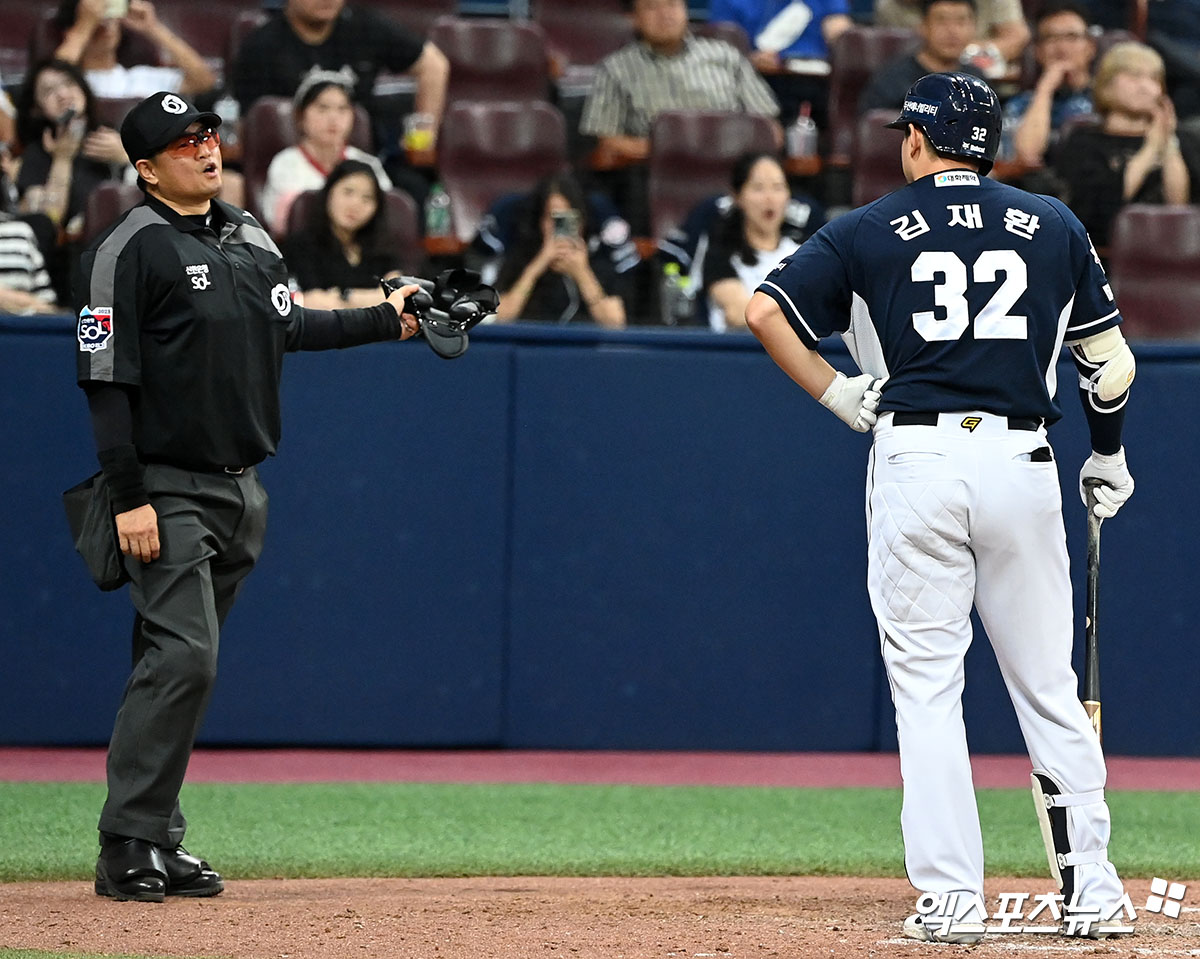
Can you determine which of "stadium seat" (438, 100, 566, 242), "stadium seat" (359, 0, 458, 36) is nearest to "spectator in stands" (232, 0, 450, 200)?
"stadium seat" (438, 100, 566, 242)

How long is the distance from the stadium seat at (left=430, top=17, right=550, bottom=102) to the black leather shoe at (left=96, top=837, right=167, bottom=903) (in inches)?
232

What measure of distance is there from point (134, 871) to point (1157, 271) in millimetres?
5296

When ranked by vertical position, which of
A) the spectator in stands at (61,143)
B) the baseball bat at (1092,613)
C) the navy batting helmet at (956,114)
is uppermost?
the spectator in stands at (61,143)

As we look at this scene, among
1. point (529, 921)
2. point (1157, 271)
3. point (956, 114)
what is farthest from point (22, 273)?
point (1157, 271)

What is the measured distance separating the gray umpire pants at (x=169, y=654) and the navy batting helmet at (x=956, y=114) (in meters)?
1.88

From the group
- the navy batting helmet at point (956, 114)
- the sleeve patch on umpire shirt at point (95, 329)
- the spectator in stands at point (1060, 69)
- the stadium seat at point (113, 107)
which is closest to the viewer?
the navy batting helmet at point (956, 114)

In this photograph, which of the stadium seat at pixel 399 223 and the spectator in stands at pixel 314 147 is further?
the spectator in stands at pixel 314 147

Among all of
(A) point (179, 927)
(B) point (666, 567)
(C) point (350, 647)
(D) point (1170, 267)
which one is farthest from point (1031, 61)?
(A) point (179, 927)

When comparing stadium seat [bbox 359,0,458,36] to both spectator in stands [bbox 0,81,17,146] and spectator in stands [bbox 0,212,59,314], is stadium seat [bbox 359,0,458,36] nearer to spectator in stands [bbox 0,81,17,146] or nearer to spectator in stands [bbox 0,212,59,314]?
spectator in stands [bbox 0,81,17,146]

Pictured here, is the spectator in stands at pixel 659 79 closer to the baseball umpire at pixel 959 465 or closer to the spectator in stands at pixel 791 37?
the spectator in stands at pixel 791 37

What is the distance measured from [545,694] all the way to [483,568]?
550 millimetres

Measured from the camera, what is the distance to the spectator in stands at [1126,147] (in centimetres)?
805

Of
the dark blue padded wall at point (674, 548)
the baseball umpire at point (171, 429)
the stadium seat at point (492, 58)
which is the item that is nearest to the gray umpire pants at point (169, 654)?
the baseball umpire at point (171, 429)

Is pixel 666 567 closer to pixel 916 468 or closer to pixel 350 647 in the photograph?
pixel 350 647
